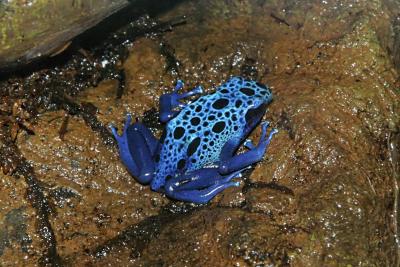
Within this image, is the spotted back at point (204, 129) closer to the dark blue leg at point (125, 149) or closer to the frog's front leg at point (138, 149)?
the frog's front leg at point (138, 149)

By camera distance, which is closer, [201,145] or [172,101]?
[201,145]

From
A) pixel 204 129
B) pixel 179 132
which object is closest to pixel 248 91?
pixel 204 129

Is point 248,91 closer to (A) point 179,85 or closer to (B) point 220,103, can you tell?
(B) point 220,103

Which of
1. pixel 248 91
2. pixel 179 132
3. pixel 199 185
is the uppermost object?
pixel 248 91

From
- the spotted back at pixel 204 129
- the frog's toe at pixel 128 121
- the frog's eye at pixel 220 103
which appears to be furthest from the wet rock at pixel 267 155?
the frog's eye at pixel 220 103

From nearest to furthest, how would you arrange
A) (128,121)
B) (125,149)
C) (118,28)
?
1. (125,149)
2. (128,121)
3. (118,28)

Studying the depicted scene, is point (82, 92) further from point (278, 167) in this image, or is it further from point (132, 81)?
point (278, 167)
